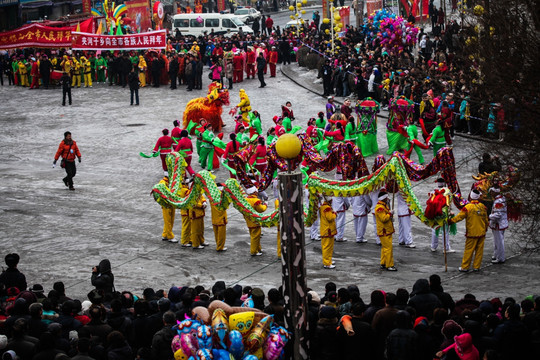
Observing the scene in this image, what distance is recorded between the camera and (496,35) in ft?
37.4

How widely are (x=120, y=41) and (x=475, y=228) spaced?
2368 centimetres

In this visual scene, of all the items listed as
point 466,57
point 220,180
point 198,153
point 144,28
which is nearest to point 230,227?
point 220,180

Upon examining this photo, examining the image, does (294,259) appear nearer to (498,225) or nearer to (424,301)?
(424,301)

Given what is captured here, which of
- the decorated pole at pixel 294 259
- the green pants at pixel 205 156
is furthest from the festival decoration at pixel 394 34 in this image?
the decorated pole at pixel 294 259

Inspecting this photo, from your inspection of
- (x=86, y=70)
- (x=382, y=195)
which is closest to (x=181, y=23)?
(x=86, y=70)

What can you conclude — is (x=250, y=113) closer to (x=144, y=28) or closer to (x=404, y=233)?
(x=404, y=233)

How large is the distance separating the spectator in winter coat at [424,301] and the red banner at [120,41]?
2578 cm

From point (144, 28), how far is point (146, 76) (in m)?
12.0

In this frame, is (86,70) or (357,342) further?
(86,70)

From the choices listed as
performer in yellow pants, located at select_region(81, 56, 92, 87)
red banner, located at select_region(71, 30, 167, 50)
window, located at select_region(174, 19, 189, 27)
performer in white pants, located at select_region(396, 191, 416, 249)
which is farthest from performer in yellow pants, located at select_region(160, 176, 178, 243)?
window, located at select_region(174, 19, 189, 27)

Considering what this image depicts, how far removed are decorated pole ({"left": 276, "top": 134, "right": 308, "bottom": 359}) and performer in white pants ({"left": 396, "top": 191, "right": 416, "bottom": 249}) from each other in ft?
25.2

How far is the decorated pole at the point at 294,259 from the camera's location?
9.38 m

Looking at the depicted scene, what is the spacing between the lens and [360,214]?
17266mm

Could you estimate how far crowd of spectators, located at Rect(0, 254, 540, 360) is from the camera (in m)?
9.66
